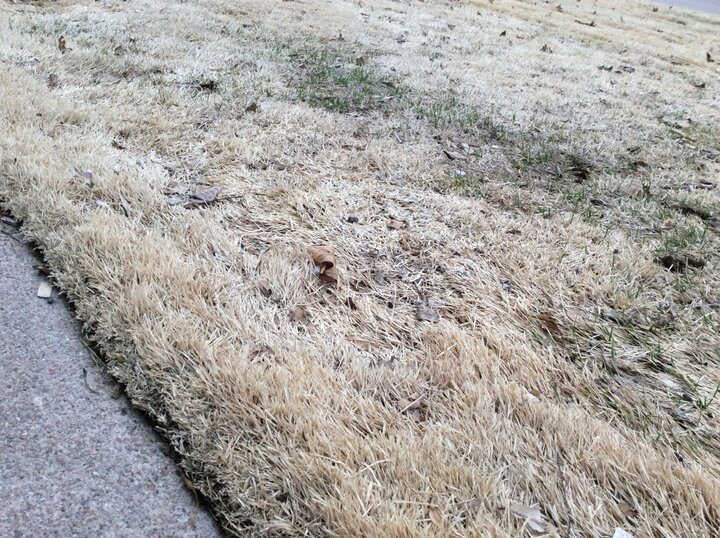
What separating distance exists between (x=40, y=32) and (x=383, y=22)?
451 centimetres

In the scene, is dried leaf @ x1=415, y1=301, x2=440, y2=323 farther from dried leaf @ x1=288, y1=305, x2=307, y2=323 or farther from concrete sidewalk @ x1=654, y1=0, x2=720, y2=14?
concrete sidewalk @ x1=654, y1=0, x2=720, y2=14

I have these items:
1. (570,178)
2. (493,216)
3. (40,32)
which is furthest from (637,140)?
(40,32)

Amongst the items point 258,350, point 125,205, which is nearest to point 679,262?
point 258,350

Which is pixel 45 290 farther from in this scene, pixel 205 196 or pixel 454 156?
pixel 454 156

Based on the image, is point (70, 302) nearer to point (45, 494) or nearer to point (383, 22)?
point (45, 494)

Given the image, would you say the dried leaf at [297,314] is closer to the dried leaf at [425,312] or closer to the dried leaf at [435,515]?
the dried leaf at [425,312]

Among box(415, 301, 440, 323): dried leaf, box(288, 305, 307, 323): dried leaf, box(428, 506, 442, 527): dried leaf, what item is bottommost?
box(415, 301, 440, 323): dried leaf

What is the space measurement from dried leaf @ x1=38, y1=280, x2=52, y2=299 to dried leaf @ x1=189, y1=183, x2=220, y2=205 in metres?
0.81

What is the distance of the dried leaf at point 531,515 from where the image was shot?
1353mm

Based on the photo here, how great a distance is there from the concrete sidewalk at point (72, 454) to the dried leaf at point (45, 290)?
0.42 ft

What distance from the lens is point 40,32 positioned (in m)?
4.70

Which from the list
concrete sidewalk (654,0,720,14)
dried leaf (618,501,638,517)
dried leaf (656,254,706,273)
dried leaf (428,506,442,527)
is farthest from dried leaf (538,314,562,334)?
concrete sidewalk (654,0,720,14)

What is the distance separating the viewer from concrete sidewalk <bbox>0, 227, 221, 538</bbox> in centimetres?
133

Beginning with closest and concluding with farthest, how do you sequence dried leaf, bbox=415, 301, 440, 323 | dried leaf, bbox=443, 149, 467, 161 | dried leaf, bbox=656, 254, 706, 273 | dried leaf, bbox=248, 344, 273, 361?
1. dried leaf, bbox=248, 344, 273, 361
2. dried leaf, bbox=415, 301, 440, 323
3. dried leaf, bbox=656, 254, 706, 273
4. dried leaf, bbox=443, 149, 467, 161
